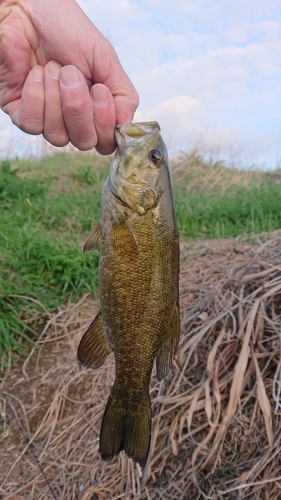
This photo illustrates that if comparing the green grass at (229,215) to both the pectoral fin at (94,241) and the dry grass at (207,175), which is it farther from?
the pectoral fin at (94,241)

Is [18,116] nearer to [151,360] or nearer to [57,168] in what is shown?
[151,360]

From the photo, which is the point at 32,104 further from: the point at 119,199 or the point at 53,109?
the point at 119,199

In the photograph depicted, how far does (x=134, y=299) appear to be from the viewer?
167cm

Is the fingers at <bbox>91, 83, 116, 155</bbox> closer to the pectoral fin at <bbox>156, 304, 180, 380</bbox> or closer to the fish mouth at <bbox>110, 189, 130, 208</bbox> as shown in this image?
the fish mouth at <bbox>110, 189, 130, 208</bbox>

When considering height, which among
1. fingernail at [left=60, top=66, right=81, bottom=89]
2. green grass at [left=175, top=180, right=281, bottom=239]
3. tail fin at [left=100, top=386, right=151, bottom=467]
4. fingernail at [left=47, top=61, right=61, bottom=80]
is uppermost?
fingernail at [left=47, top=61, right=61, bottom=80]

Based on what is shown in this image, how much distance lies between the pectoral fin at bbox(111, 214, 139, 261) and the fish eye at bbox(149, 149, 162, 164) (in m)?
0.26

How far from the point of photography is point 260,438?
8.28 feet

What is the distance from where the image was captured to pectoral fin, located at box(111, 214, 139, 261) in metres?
1.66

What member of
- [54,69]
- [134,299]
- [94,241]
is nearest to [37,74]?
[54,69]

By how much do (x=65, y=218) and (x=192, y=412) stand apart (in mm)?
3829

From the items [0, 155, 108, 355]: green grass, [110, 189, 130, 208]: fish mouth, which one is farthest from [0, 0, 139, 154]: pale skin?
[0, 155, 108, 355]: green grass

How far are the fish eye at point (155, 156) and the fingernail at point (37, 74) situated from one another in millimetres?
505

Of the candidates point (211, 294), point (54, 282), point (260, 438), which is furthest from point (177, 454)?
point (54, 282)

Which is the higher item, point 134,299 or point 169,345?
point 134,299
